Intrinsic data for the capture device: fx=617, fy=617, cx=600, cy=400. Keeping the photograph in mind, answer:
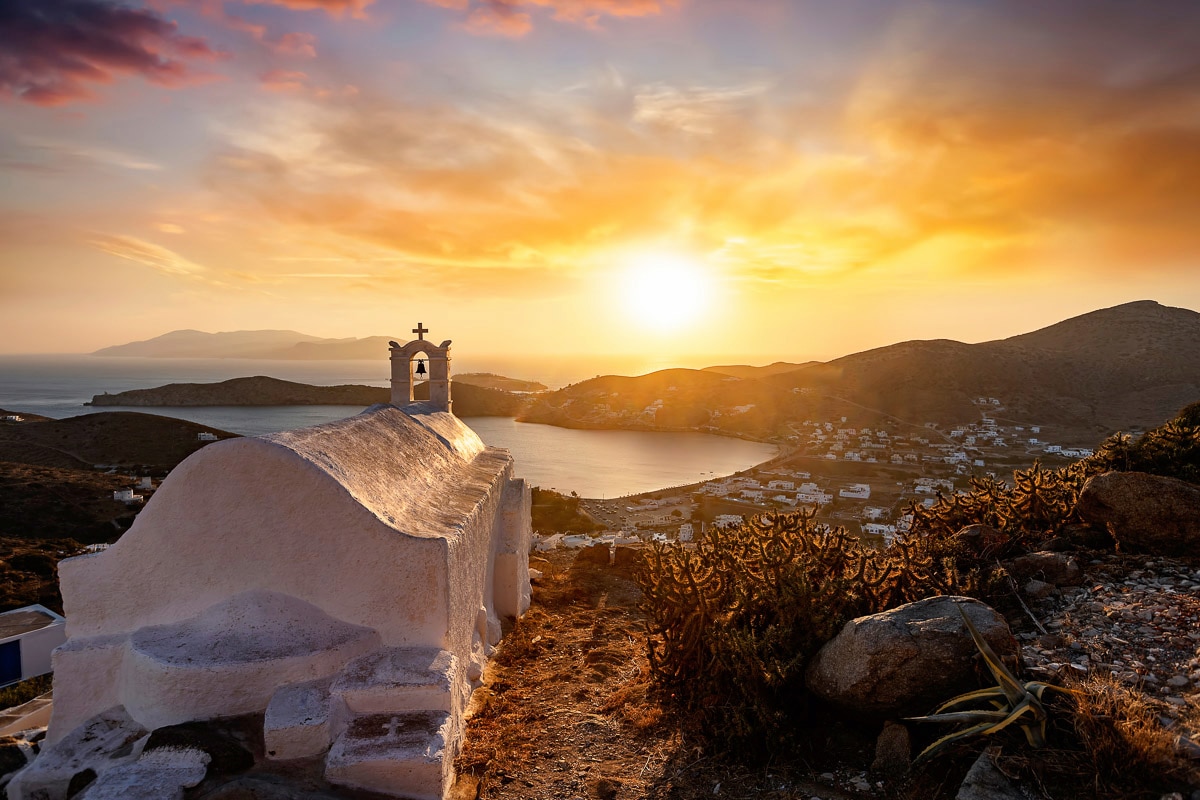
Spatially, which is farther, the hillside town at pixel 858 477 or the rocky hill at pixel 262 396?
the rocky hill at pixel 262 396

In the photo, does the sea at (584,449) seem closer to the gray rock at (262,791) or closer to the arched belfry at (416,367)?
the arched belfry at (416,367)

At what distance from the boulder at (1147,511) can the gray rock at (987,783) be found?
3861mm

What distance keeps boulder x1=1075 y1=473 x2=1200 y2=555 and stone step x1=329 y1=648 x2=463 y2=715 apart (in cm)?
661

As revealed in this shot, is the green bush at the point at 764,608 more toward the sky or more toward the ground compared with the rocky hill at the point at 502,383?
more toward the ground

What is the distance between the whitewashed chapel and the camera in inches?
181

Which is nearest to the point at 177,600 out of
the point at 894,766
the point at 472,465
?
the point at 472,465

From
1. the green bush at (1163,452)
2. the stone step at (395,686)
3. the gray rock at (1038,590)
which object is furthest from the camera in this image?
the green bush at (1163,452)

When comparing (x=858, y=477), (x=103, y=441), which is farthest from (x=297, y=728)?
(x=103, y=441)

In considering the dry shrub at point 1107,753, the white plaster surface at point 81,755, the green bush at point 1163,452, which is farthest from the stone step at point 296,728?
the green bush at point 1163,452

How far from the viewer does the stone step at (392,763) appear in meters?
4.31

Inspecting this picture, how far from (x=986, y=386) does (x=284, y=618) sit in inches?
2868

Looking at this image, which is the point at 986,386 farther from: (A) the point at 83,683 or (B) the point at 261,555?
(A) the point at 83,683

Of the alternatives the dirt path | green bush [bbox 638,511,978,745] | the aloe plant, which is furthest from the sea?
the aloe plant

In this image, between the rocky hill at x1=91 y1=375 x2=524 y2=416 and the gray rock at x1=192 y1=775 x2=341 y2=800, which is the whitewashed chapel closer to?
the gray rock at x1=192 y1=775 x2=341 y2=800
